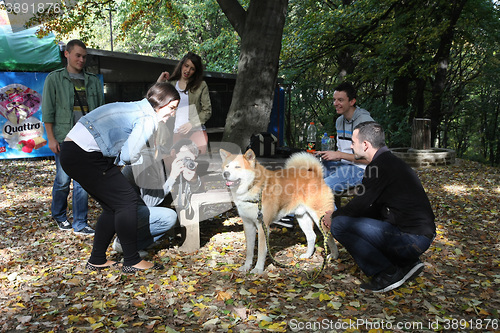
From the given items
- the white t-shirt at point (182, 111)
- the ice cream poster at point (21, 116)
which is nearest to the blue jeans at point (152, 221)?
the white t-shirt at point (182, 111)

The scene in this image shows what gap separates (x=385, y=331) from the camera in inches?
104

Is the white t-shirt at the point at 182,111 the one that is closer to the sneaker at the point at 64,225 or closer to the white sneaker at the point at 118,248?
the white sneaker at the point at 118,248

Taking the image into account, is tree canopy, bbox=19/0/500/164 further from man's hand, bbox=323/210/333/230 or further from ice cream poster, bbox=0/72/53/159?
man's hand, bbox=323/210/333/230

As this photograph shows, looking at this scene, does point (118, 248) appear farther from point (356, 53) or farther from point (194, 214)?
point (356, 53)

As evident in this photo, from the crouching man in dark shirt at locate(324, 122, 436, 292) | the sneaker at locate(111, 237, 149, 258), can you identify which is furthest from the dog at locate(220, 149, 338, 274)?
the sneaker at locate(111, 237, 149, 258)

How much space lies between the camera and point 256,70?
5.91 meters

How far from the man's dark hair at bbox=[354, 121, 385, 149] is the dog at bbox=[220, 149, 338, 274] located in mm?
858

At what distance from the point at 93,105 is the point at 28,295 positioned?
236 cm

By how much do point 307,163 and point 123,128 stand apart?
1901 mm

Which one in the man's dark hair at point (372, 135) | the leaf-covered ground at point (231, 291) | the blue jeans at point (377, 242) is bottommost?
the leaf-covered ground at point (231, 291)

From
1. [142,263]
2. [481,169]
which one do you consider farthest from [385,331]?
[481,169]

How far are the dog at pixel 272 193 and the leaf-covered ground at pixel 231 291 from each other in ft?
1.11

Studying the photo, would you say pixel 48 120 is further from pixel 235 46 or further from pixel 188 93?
pixel 235 46

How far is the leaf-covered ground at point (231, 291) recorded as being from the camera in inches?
109
